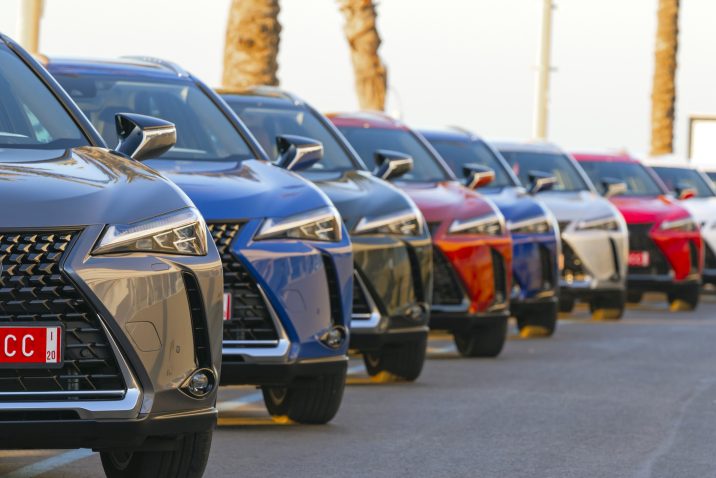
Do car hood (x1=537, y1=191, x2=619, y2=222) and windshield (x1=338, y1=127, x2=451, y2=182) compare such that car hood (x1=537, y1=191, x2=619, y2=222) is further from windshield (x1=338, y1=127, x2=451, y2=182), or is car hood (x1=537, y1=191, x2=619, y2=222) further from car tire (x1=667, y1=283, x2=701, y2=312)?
windshield (x1=338, y1=127, x2=451, y2=182)

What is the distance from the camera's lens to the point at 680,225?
2002 cm

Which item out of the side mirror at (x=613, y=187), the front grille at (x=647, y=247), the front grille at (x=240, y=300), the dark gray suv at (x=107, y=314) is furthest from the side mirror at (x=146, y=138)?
the front grille at (x=647, y=247)

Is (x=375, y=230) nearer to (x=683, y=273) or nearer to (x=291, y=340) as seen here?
(x=291, y=340)

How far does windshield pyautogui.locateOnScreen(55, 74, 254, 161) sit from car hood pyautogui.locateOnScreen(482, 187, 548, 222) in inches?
211

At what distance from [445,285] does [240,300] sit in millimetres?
4458

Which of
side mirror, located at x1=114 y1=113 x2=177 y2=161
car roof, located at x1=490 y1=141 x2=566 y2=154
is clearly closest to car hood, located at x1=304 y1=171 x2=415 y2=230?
side mirror, located at x1=114 y1=113 x2=177 y2=161

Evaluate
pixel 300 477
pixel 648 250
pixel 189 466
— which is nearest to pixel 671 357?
pixel 648 250

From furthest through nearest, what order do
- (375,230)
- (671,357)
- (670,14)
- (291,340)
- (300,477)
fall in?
(670,14), (671,357), (375,230), (291,340), (300,477)

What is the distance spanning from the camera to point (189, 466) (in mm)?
6293

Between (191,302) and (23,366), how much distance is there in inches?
24.1

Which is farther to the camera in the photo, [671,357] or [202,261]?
[671,357]

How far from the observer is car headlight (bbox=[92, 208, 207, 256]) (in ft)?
18.9

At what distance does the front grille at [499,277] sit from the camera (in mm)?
12656

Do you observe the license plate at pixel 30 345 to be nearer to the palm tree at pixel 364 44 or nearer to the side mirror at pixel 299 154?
the side mirror at pixel 299 154
